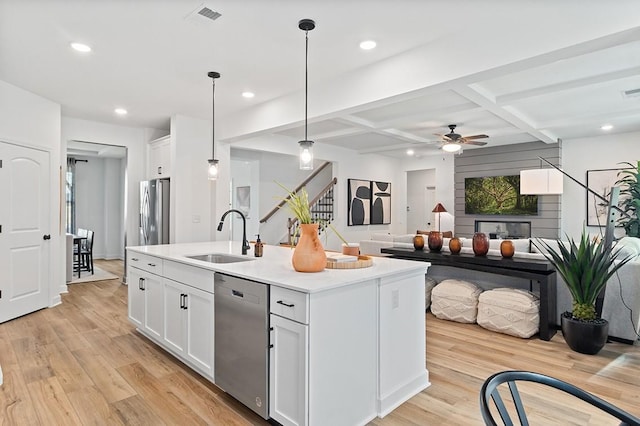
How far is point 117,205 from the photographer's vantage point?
924 centimetres

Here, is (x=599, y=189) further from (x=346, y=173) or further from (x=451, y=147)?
(x=346, y=173)

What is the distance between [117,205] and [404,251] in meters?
7.68

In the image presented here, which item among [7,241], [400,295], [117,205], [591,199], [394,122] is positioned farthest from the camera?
[117,205]

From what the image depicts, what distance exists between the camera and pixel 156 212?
5.39 meters

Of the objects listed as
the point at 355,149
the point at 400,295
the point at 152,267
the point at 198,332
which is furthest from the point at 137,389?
the point at 355,149

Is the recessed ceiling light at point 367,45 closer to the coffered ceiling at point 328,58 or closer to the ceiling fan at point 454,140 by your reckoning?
the coffered ceiling at point 328,58

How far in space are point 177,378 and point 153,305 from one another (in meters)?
0.82

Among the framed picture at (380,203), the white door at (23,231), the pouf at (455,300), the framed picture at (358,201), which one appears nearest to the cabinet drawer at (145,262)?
the white door at (23,231)

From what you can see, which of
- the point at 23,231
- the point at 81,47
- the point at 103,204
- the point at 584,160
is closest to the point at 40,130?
the point at 23,231

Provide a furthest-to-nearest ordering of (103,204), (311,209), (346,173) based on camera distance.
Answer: (103,204)
(311,209)
(346,173)

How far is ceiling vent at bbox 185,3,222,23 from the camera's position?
2.53 metres

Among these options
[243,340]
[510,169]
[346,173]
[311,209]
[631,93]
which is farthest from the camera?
[311,209]

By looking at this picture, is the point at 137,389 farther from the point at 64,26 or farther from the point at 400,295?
the point at 64,26

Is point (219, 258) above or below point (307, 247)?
below
